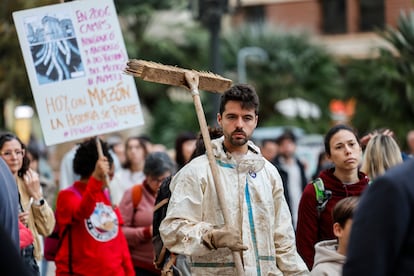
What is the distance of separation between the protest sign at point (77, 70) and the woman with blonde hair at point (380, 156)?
176cm

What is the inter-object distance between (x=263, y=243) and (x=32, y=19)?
325 centimetres

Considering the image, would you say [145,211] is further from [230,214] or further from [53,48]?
[230,214]

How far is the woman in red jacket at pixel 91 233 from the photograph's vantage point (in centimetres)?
734

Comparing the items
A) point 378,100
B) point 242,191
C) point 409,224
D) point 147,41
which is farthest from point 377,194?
point 147,41

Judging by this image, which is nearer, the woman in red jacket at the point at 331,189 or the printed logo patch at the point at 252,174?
the printed logo patch at the point at 252,174

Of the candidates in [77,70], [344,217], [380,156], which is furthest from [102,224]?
[344,217]

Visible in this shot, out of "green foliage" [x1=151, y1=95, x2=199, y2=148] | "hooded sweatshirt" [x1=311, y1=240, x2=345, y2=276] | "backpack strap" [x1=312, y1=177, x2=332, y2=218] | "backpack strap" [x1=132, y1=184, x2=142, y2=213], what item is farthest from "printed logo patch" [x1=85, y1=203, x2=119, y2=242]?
"green foliage" [x1=151, y1=95, x2=199, y2=148]

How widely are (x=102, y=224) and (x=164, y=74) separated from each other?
2.19 metres

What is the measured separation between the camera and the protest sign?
303 inches

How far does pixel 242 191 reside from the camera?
5363mm

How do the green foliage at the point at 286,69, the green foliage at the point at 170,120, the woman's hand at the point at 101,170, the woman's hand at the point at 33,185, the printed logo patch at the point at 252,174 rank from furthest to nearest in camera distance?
the green foliage at the point at 286,69 < the green foliage at the point at 170,120 < the woman's hand at the point at 33,185 < the woman's hand at the point at 101,170 < the printed logo patch at the point at 252,174

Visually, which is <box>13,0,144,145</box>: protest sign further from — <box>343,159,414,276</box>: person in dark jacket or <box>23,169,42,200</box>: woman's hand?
<box>343,159,414,276</box>: person in dark jacket

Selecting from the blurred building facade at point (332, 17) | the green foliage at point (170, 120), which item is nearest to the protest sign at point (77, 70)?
the green foliage at point (170, 120)

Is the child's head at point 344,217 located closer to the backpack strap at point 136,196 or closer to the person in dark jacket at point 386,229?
the person in dark jacket at point 386,229
